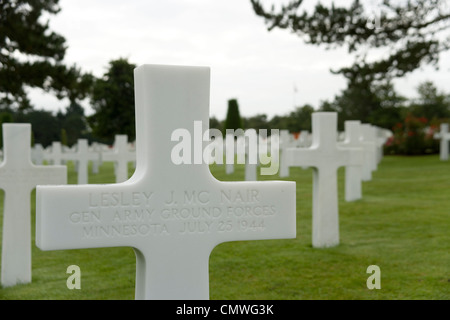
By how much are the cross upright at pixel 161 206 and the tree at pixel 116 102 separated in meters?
21.7

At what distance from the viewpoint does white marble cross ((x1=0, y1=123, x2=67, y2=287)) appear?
Answer: 17.8 ft

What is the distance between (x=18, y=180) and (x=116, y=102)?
64.4ft

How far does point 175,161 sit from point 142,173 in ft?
0.59

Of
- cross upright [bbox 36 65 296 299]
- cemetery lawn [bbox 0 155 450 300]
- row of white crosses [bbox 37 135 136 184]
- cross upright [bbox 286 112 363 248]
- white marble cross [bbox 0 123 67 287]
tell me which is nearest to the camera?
cross upright [bbox 36 65 296 299]

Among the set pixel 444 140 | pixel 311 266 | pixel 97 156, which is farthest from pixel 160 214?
pixel 444 140

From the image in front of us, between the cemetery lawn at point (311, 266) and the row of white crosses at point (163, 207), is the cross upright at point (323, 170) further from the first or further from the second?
the row of white crosses at point (163, 207)

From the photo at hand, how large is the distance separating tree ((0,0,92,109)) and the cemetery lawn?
9.32 metres

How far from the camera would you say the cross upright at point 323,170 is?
6992 millimetres

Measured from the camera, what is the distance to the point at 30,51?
1545 cm

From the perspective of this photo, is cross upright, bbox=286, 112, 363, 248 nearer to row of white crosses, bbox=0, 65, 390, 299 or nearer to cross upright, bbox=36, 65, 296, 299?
row of white crosses, bbox=0, 65, 390, 299

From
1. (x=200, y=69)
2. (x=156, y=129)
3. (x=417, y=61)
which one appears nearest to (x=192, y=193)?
(x=156, y=129)

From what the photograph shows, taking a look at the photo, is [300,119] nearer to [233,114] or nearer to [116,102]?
[233,114]

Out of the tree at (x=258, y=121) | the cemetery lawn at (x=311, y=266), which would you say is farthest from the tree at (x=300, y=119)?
the cemetery lawn at (x=311, y=266)

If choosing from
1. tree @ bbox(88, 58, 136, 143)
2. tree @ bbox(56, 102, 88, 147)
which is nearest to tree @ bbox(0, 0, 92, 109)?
tree @ bbox(88, 58, 136, 143)
